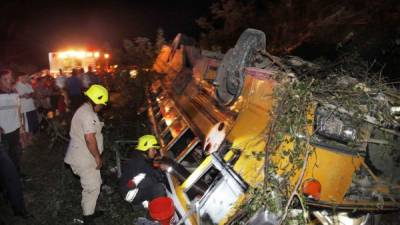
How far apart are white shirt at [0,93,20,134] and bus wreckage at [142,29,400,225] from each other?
2845mm

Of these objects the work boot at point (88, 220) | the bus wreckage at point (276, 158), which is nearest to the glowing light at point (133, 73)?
the work boot at point (88, 220)

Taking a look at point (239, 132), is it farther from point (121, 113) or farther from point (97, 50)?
point (97, 50)

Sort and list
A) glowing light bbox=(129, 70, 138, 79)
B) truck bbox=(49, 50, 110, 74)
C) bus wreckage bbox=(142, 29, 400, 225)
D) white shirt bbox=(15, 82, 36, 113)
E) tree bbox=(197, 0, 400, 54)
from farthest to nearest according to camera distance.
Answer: truck bbox=(49, 50, 110, 74)
tree bbox=(197, 0, 400, 54)
glowing light bbox=(129, 70, 138, 79)
white shirt bbox=(15, 82, 36, 113)
bus wreckage bbox=(142, 29, 400, 225)

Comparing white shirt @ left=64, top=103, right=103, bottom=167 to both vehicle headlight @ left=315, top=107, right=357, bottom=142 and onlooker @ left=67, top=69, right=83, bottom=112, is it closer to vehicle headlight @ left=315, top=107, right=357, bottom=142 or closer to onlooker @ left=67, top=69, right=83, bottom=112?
vehicle headlight @ left=315, top=107, right=357, bottom=142

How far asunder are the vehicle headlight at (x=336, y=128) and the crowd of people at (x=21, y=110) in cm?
278

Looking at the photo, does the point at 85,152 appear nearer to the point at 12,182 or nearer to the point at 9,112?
the point at 12,182

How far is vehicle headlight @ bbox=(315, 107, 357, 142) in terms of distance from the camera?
2.71 metres

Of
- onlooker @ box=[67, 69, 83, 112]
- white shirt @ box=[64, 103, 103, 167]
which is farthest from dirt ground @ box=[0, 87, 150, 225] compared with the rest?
onlooker @ box=[67, 69, 83, 112]

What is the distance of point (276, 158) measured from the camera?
2.60 meters

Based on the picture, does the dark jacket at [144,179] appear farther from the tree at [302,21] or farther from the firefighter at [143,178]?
the tree at [302,21]

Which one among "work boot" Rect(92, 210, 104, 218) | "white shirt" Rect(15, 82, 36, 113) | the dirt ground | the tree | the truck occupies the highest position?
the tree

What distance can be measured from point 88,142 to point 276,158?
2.28m

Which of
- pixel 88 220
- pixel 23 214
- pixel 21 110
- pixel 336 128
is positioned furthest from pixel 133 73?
pixel 336 128

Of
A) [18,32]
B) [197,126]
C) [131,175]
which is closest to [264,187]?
[197,126]
